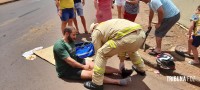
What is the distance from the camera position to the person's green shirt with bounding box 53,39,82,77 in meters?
5.05

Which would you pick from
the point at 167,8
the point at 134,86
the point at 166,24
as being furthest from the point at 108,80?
the point at 167,8

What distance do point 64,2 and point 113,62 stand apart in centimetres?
208

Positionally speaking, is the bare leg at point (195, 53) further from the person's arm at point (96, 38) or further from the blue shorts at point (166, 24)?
the person's arm at point (96, 38)

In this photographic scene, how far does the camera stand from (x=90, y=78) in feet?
→ 17.1

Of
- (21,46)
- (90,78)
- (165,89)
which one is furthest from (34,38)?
(165,89)

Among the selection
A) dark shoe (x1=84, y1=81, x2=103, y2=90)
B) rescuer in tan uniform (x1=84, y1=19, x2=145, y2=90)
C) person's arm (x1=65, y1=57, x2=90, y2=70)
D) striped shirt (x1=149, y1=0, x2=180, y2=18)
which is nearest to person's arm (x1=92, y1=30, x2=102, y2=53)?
rescuer in tan uniform (x1=84, y1=19, x2=145, y2=90)

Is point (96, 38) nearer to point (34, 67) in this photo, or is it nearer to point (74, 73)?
point (74, 73)

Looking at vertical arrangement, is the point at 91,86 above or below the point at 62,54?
below

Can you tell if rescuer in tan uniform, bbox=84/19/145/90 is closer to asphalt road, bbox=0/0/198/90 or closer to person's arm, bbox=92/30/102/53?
person's arm, bbox=92/30/102/53

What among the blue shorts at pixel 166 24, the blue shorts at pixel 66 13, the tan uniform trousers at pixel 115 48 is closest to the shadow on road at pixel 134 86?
the tan uniform trousers at pixel 115 48

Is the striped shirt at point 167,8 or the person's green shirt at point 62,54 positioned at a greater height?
the striped shirt at point 167,8

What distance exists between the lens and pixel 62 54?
504 cm

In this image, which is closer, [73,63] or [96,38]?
[96,38]

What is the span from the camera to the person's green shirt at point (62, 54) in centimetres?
505
